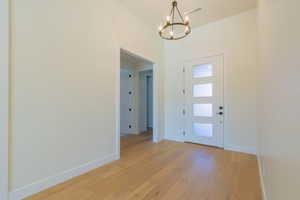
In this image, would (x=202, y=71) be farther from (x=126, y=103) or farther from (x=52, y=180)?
(x=52, y=180)

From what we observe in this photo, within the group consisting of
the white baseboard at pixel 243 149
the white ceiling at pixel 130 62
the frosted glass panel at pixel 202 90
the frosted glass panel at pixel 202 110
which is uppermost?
the white ceiling at pixel 130 62

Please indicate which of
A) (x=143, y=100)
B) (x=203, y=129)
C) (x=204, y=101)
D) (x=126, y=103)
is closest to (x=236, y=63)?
(x=204, y=101)

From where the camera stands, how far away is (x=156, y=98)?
4090 millimetres

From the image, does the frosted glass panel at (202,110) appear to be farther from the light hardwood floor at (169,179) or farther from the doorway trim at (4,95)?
the doorway trim at (4,95)

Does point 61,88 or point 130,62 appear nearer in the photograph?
point 61,88

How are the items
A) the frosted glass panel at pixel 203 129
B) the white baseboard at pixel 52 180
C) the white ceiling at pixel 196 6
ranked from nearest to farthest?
the white baseboard at pixel 52 180 → the white ceiling at pixel 196 6 → the frosted glass panel at pixel 203 129

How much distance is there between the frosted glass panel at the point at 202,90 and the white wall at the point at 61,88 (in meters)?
2.23

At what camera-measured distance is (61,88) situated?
79.1 inches

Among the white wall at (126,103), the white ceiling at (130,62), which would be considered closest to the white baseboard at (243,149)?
the white wall at (126,103)

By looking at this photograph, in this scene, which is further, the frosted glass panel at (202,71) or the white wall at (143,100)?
the white wall at (143,100)

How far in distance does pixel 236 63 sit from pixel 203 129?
184 cm

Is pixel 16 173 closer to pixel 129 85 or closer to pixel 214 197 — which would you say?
pixel 214 197

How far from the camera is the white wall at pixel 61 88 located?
1641mm

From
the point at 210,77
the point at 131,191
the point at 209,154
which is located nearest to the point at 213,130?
the point at 209,154
